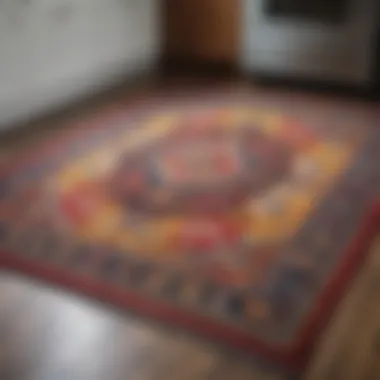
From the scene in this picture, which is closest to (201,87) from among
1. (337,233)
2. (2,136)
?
(2,136)

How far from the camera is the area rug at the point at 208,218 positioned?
6.23ft

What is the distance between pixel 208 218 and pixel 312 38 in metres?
1.58

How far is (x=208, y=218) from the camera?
7.79 ft

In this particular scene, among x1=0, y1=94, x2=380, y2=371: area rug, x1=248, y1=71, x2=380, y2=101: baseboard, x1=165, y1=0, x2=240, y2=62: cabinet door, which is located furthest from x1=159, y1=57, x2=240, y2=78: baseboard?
x1=0, y1=94, x2=380, y2=371: area rug

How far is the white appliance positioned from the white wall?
58 centimetres

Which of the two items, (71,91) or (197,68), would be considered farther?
(197,68)

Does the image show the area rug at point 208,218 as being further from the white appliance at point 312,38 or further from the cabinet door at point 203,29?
the cabinet door at point 203,29

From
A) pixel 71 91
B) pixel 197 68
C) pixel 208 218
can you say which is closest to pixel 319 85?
pixel 197 68

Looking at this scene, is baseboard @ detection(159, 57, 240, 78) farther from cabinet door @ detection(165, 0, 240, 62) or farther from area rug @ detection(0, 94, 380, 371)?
area rug @ detection(0, 94, 380, 371)

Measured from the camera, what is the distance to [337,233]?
7.38 feet

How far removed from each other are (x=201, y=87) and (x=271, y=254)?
6.06ft

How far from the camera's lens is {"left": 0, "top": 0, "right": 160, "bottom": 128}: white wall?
3160 mm

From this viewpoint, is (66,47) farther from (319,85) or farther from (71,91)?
(319,85)

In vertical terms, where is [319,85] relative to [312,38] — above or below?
below
